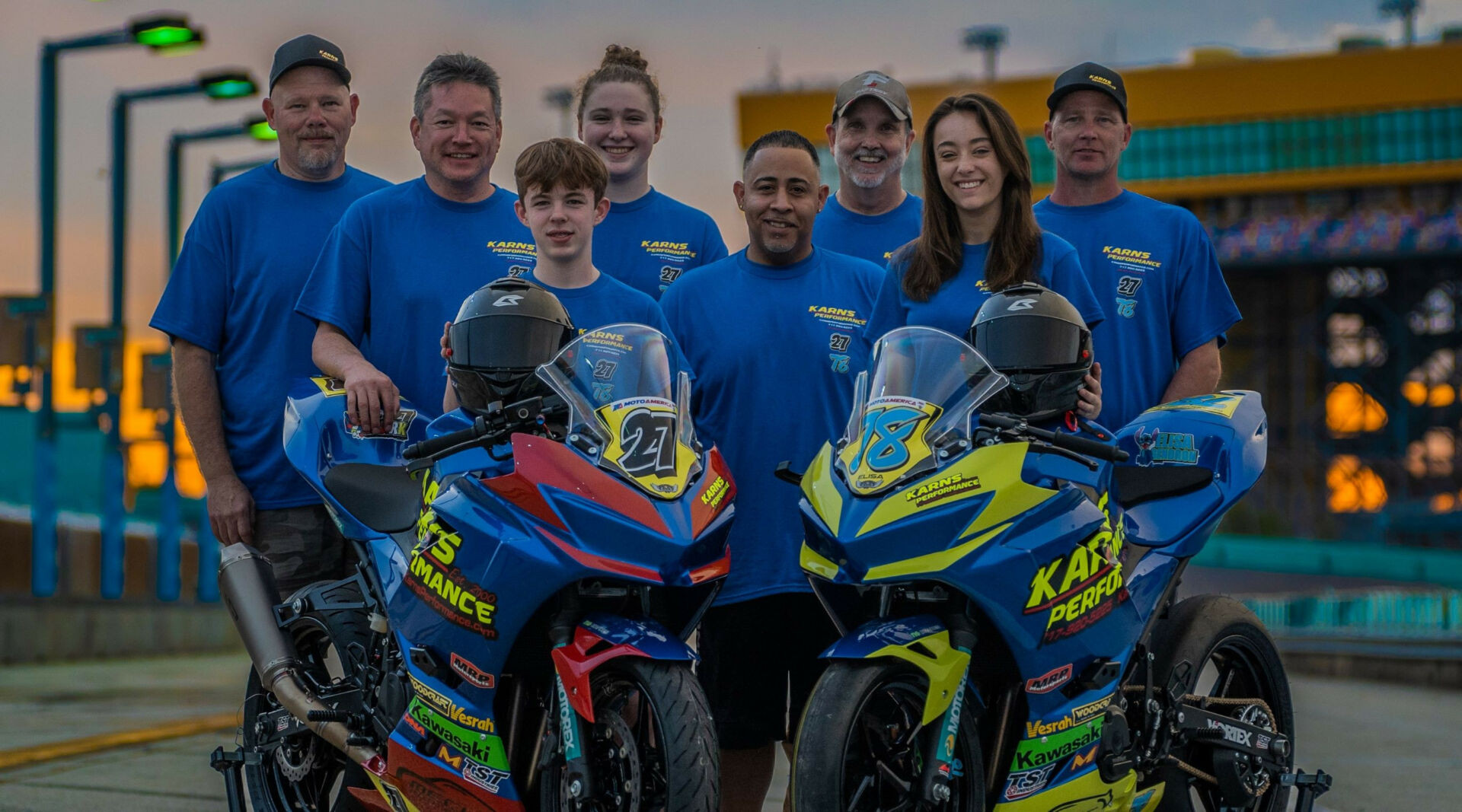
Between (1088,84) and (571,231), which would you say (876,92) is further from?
(571,231)

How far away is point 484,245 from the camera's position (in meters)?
5.24

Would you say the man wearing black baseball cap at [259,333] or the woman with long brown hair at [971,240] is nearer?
the woman with long brown hair at [971,240]

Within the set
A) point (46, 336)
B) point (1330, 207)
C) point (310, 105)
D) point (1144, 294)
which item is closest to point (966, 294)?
point (1144, 294)

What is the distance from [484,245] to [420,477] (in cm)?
85

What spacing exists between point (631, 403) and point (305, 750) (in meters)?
1.78

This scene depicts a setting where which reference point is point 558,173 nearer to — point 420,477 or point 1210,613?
point 420,477

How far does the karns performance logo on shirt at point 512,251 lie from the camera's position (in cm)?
523

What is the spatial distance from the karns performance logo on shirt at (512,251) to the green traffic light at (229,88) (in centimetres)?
1183

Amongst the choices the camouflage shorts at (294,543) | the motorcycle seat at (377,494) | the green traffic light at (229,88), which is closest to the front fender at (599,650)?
the motorcycle seat at (377,494)

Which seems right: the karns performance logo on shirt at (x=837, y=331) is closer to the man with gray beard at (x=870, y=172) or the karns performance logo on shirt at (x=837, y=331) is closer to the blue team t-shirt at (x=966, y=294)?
the blue team t-shirt at (x=966, y=294)

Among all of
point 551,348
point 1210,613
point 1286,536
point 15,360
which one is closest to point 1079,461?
point 1210,613

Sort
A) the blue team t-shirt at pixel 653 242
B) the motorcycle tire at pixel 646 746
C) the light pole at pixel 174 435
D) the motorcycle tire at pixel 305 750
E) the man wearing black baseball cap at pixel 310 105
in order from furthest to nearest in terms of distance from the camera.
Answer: the light pole at pixel 174 435 → the blue team t-shirt at pixel 653 242 → the man wearing black baseball cap at pixel 310 105 → the motorcycle tire at pixel 305 750 → the motorcycle tire at pixel 646 746

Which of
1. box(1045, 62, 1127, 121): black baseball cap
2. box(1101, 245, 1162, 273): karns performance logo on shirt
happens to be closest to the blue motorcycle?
box(1101, 245, 1162, 273): karns performance logo on shirt

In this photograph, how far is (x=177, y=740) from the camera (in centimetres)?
902
